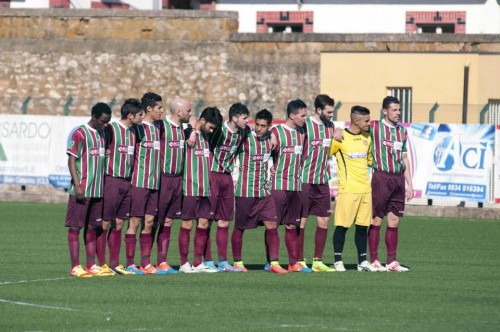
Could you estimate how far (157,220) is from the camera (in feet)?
53.7

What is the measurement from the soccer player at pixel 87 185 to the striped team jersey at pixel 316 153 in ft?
8.69

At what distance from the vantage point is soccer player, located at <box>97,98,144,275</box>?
623 inches

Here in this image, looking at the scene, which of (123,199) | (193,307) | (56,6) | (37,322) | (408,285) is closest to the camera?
(37,322)

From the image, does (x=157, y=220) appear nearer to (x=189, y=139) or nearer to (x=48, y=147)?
(x=189, y=139)

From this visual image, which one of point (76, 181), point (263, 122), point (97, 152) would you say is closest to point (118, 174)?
point (97, 152)

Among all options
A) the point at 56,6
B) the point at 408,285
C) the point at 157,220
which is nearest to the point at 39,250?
the point at 157,220

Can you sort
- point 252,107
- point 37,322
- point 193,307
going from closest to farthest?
point 37,322, point 193,307, point 252,107

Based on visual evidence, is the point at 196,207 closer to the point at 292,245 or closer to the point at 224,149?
the point at 224,149

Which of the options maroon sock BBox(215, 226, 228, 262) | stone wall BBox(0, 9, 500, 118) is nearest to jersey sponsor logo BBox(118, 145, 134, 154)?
maroon sock BBox(215, 226, 228, 262)

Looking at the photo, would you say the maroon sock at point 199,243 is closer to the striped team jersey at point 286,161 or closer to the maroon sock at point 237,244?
the maroon sock at point 237,244

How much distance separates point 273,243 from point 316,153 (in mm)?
1298

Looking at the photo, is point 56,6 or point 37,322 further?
point 56,6

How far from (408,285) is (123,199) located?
3.54 meters

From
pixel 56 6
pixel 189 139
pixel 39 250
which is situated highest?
pixel 56 6
